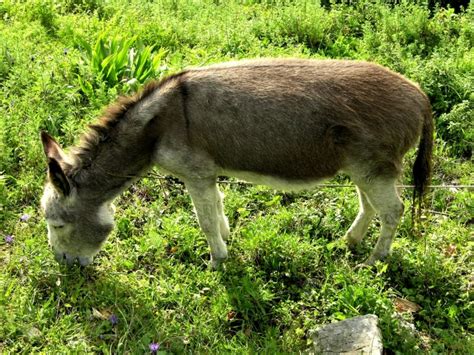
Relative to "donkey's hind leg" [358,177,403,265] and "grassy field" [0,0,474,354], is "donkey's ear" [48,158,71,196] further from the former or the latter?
"donkey's hind leg" [358,177,403,265]

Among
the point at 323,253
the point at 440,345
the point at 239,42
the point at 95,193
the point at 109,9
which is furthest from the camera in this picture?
the point at 109,9

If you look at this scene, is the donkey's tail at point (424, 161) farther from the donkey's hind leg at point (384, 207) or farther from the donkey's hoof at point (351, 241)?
the donkey's hoof at point (351, 241)

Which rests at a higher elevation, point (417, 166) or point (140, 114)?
point (140, 114)

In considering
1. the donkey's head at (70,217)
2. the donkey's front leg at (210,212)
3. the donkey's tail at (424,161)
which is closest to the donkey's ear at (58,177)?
the donkey's head at (70,217)

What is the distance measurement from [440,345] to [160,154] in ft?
8.10

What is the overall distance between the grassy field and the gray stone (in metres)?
0.28

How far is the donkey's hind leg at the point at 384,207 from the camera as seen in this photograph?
13.9 feet

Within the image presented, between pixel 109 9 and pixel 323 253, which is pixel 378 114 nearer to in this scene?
pixel 323 253

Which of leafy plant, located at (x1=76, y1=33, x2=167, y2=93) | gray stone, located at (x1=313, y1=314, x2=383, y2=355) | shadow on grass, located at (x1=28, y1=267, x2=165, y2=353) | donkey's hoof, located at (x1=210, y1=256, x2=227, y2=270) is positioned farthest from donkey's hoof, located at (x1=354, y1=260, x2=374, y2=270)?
leafy plant, located at (x1=76, y1=33, x2=167, y2=93)

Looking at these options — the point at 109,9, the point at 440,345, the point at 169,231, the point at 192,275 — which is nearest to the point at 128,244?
the point at 169,231

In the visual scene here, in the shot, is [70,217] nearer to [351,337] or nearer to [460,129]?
[351,337]

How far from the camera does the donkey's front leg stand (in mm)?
4328

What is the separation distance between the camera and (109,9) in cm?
836

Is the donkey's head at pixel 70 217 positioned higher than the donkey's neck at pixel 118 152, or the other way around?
the donkey's neck at pixel 118 152
